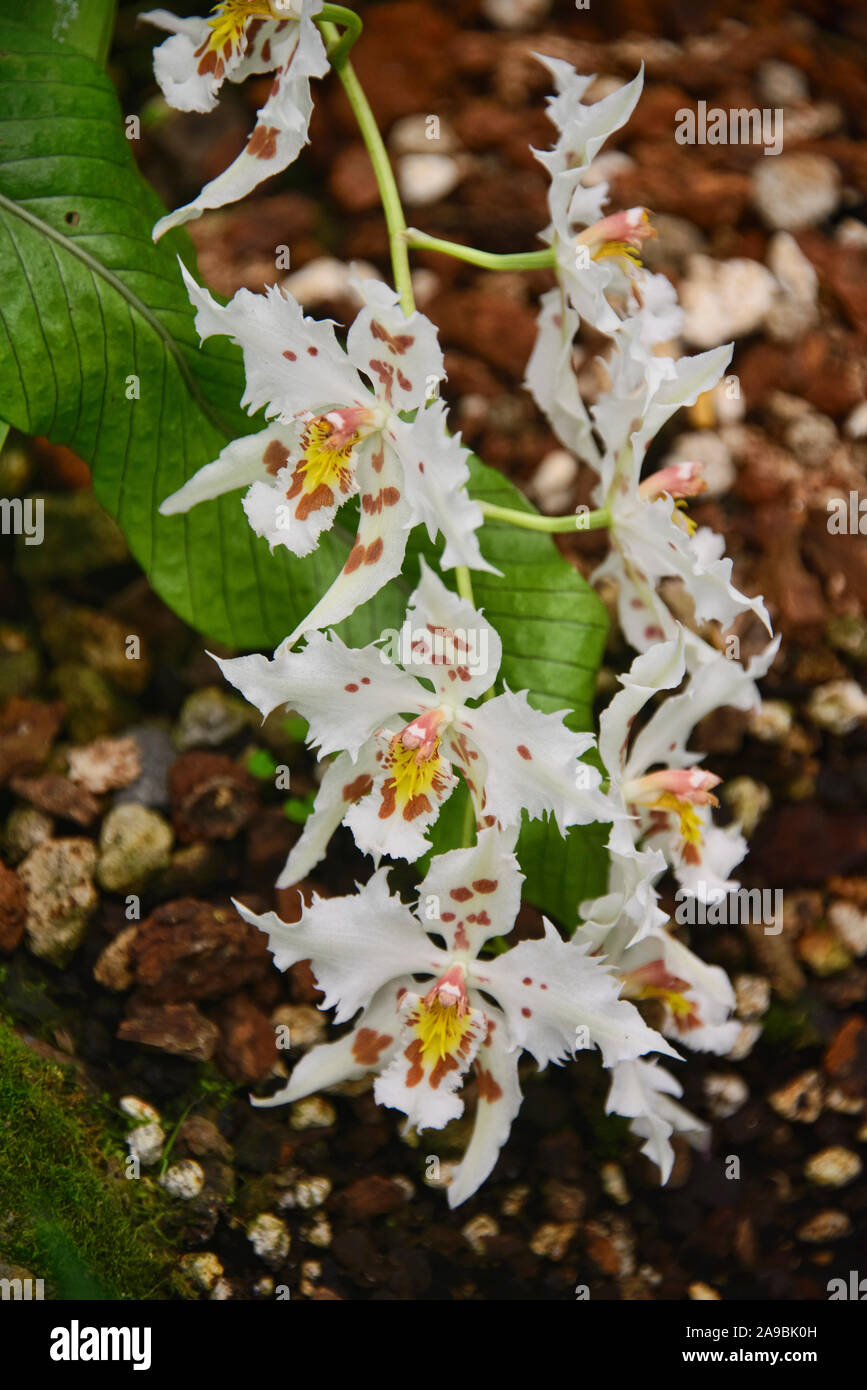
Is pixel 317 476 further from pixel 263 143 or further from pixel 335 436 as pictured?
pixel 263 143

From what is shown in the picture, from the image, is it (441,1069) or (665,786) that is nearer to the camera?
(441,1069)

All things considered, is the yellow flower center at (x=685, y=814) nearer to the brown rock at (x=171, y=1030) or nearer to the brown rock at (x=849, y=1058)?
the brown rock at (x=849, y=1058)

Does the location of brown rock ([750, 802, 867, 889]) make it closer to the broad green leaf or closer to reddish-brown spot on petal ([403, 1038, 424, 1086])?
the broad green leaf

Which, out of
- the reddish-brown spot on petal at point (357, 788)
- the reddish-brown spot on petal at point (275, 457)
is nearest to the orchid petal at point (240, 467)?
the reddish-brown spot on petal at point (275, 457)

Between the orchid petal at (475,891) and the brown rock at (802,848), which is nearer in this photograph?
the orchid petal at (475,891)

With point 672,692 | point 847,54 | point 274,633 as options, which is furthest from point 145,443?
point 847,54

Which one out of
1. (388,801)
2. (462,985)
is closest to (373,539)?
(388,801)

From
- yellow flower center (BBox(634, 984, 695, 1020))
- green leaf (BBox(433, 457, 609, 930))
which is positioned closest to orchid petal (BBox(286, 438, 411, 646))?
green leaf (BBox(433, 457, 609, 930))
